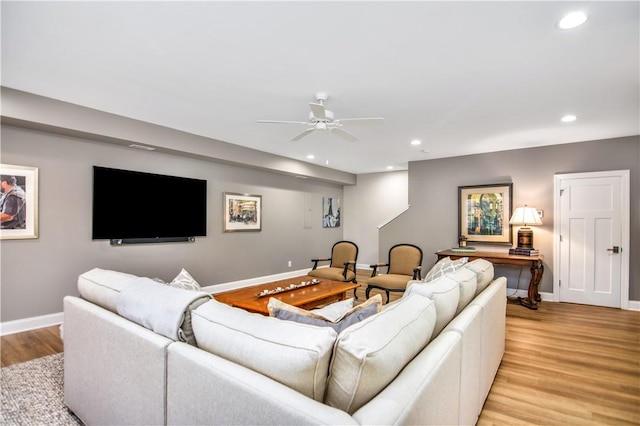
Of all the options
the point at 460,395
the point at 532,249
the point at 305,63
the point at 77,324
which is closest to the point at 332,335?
the point at 460,395

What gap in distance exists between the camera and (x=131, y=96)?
10.6ft

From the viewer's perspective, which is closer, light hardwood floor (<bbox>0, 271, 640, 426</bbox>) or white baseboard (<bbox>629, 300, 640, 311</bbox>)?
light hardwood floor (<bbox>0, 271, 640, 426</bbox>)

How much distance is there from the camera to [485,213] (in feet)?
18.5

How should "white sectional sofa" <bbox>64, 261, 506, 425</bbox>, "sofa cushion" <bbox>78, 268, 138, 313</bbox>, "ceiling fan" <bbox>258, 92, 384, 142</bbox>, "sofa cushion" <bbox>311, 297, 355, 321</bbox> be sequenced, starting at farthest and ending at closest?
"ceiling fan" <bbox>258, 92, 384, 142</bbox> < "sofa cushion" <bbox>78, 268, 138, 313</bbox> < "sofa cushion" <bbox>311, 297, 355, 321</bbox> < "white sectional sofa" <bbox>64, 261, 506, 425</bbox>

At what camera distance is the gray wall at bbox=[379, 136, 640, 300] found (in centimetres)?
463

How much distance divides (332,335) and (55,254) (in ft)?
A: 13.5

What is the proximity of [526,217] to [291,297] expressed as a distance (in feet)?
12.6

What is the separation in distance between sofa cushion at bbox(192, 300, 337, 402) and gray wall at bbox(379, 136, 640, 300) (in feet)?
17.8

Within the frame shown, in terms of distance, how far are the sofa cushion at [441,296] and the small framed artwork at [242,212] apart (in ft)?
14.4

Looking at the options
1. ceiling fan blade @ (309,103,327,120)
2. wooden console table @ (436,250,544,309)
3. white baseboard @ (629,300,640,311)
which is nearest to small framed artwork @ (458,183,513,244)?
wooden console table @ (436,250,544,309)

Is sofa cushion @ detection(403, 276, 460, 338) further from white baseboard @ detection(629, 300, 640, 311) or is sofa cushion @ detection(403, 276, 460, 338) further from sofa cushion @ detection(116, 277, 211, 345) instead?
white baseboard @ detection(629, 300, 640, 311)

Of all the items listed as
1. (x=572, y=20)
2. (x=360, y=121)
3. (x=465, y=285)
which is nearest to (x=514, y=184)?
(x=360, y=121)

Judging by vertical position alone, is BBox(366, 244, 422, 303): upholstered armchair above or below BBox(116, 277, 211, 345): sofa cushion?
below

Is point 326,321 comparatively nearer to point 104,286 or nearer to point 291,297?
point 104,286
